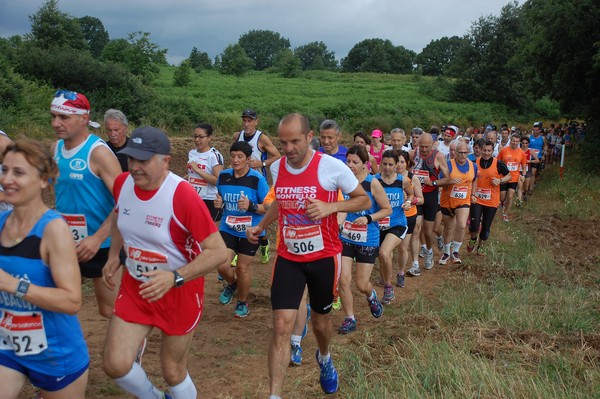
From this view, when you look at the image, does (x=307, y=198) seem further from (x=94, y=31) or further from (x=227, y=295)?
(x=94, y=31)

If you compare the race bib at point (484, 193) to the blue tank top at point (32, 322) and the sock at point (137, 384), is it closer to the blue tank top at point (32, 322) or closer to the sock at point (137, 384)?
the sock at point (137, 384)

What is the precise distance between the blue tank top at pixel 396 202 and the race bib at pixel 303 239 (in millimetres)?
3417

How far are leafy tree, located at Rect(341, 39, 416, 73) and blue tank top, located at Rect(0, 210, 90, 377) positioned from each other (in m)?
89.4

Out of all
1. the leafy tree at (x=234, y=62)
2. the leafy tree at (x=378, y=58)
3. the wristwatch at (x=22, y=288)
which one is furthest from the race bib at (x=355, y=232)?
the leafy tree at (x=378, y=58)

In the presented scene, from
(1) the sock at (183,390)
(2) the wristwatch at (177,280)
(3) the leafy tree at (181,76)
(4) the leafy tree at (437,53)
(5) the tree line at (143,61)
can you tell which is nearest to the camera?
(2) the wristwatch at (177,280)

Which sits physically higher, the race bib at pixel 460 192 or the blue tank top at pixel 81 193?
the blue tank top at pixel 81 193

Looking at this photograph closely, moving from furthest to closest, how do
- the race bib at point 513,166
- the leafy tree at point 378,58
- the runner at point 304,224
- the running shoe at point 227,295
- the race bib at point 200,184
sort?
the leafy tree at point 378,58 → the race bib at point 513,166 → the race bib at point 200,184 → the running shoe at point 227,295 → the runner at point 304,224

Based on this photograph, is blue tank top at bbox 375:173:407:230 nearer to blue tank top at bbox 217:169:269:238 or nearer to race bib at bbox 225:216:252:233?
blue tank top at bbox 217:169:269:238

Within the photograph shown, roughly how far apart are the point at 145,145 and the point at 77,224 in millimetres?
1613

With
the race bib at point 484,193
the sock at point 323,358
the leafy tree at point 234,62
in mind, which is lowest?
the sock at point 323,358

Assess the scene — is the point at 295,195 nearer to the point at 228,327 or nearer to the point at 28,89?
the point at 228,327

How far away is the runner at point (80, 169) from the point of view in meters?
4.78

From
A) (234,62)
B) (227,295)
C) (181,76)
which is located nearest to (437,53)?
(234,62)

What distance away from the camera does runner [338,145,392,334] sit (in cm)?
667
